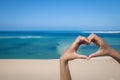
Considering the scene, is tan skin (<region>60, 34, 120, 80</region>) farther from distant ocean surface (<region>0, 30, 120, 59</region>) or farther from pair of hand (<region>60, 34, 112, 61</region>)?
distant ocean surface (<region>0, 30, 120, 59</region>)

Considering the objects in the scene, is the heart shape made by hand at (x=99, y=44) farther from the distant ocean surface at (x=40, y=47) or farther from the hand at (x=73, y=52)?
the distant ocean surface at (x=40, y=47)

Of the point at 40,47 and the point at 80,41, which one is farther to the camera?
the point at 40,47

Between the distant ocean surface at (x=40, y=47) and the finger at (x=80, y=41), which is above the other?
the finger at (x=80, y=41)

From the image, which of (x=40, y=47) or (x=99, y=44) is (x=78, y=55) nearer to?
(x=99, y=44)

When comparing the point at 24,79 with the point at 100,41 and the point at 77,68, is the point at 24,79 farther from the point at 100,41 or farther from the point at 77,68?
the point at 100,41

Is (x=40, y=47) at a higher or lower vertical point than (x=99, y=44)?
lower

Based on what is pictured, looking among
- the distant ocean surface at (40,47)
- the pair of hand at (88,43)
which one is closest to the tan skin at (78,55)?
the pair of hand at (88,43)

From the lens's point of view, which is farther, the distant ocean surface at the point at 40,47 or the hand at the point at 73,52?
the distant ocean surface at the point at 40,47

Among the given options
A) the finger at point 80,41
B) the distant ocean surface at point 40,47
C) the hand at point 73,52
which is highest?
the finger at point 80,41

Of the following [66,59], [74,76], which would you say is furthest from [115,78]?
[66,59]

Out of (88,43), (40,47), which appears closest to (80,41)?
(88,43)

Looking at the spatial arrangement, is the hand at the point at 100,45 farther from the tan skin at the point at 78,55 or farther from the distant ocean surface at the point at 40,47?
the distant ocean surface at the point at 40,47

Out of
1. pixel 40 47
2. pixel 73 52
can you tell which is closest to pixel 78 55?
pixel 73 52

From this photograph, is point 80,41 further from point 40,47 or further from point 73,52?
point 40,47
